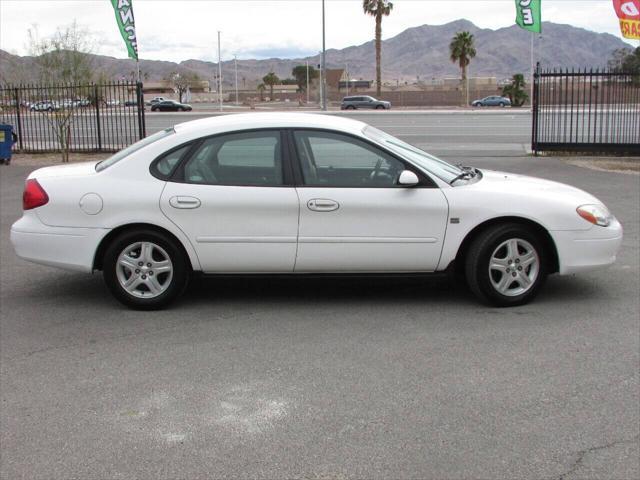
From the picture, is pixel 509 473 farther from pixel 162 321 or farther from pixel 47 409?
pixel 162 321

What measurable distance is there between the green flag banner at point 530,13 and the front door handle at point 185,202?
23491mm

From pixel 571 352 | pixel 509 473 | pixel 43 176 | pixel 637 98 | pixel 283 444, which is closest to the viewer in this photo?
pixel 509 473

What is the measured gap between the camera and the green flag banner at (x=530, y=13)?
88.1 ft

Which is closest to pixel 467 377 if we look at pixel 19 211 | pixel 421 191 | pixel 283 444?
pixel 283 444

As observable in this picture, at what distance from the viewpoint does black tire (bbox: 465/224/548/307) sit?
237 inches

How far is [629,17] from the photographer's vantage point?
17.9 metres

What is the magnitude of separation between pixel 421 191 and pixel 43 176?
10.3ft

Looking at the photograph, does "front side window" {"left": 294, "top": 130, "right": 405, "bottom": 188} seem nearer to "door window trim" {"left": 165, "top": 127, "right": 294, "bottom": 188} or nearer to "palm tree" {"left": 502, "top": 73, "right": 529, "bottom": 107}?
"door window trim" {"left": 165, "top": 127, "right": 294, "bottom": 188}

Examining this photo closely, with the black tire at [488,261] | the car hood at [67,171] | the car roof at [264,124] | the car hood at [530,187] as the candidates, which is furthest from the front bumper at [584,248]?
the car hood at [67,171]

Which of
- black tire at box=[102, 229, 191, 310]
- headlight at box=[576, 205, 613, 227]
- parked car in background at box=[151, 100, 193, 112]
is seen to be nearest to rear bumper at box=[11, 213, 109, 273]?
black tire at box=[102, 229, 191, 310]

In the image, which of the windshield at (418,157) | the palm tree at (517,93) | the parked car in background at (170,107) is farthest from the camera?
the palm tree at (517,93)

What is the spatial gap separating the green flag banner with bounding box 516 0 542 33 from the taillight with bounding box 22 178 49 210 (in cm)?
2375

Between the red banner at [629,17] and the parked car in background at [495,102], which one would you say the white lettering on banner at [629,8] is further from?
the parked car in background at [495,102]

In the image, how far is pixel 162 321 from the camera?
595 centimetres
